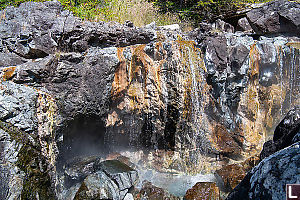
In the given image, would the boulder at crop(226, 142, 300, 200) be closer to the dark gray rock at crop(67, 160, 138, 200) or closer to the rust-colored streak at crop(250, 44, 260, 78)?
the dark gray rock at crop(67, 160, 138, 200)

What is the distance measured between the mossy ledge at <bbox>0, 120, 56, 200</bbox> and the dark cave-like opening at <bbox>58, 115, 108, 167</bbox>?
1186mm

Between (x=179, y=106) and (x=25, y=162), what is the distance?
3.36m

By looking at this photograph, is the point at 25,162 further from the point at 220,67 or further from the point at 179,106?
the point at 220,67

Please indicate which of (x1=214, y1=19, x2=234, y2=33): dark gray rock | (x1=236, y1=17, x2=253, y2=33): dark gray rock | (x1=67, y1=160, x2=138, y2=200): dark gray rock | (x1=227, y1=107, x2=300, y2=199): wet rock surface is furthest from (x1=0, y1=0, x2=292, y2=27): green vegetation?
(x1=227, y1=107, x2=300, y2=199): wet rock surface

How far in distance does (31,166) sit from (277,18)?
23.9 feet

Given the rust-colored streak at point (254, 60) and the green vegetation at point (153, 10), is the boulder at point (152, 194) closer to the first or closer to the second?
the rust-colored streak at point (254, 60)

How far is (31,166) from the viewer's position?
3.32 metres

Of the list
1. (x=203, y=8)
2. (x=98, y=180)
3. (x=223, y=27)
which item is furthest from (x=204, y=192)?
(x=203, y=8)

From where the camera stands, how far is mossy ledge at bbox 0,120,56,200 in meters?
3.15

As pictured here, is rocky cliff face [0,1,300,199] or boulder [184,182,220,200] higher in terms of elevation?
rocky cliff face [0,1,300,199]

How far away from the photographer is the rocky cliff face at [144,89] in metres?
4.56

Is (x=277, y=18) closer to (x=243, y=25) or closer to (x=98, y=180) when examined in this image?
(x=243, y=25)

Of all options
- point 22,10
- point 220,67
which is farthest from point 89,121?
point 220,67

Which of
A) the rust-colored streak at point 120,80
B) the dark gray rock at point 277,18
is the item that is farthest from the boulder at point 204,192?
the dark gray rock at point 277,18
